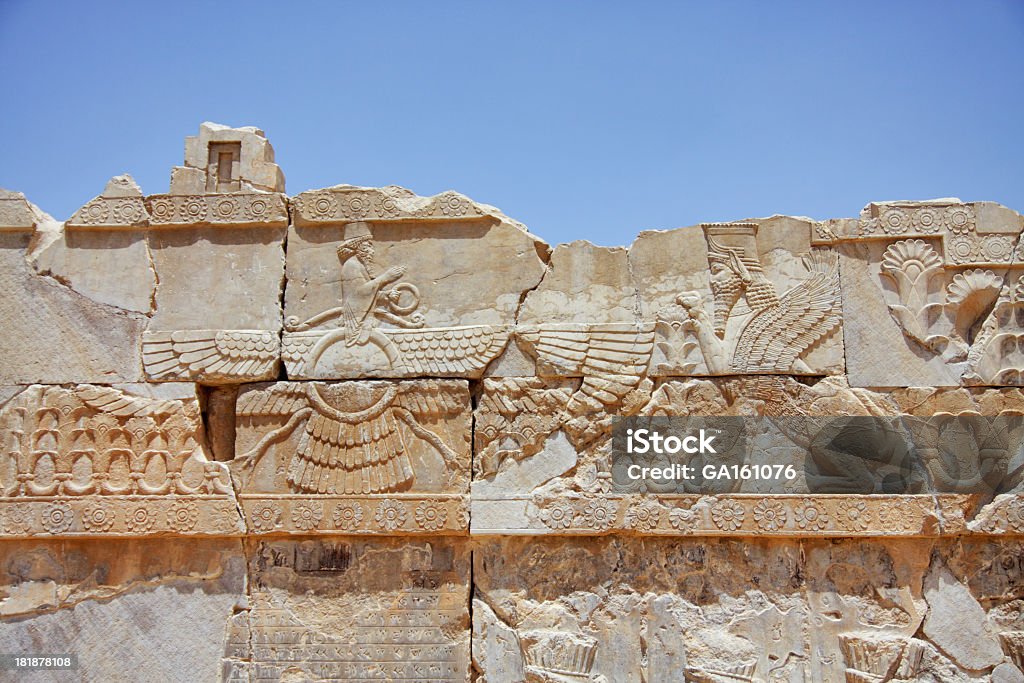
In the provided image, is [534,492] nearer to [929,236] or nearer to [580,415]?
[580,415]

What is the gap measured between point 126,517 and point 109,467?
11.9 inches

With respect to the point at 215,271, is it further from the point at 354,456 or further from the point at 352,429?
the point at 354,456

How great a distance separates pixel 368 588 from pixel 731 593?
72.9 inches

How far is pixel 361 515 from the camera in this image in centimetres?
481

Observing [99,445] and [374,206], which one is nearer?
[99,445]

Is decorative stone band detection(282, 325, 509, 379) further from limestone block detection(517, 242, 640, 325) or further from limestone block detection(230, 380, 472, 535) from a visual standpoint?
limestone block detection(517, 242, 640, 325)

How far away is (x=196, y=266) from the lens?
5.20m

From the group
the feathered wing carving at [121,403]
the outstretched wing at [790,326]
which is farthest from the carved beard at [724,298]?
the feathered wing carving at [121,403]

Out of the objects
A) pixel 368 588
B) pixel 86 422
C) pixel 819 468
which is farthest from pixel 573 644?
pixel 86 422

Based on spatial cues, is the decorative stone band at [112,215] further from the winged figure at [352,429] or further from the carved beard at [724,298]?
the carved beard at [724,298]

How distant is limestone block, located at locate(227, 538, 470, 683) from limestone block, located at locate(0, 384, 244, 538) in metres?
0.42

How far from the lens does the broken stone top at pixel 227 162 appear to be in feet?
17.5

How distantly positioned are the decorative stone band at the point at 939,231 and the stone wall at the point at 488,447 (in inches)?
0.5

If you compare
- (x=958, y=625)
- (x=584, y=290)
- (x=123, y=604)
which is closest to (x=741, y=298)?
(x=584, y=290)
